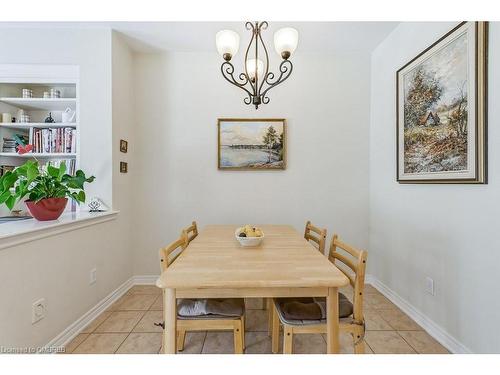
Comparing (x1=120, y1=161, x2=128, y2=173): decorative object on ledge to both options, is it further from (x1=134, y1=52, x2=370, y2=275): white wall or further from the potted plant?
the potted plant

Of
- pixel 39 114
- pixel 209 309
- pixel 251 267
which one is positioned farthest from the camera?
pixel 39 114

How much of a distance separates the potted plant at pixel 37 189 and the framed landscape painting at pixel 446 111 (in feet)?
8.81

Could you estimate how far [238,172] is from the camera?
8.98 feet

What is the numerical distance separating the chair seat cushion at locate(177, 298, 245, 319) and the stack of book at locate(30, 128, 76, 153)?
6.59 ft

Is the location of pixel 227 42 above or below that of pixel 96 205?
above

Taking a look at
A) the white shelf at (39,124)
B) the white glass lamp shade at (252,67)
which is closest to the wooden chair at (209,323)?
the white glass lamp shade at (252,67)

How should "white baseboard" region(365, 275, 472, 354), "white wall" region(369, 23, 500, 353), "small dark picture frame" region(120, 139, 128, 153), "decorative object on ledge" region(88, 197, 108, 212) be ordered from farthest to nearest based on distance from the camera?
"small dark picture frame" region(120, 139, 128, 153) → "decorative object on ledge" region(88, 197, 108, 212) → "white baseboard" region(365, 275, 472, 354) → "white wall" region(369, 23, 500, 353)

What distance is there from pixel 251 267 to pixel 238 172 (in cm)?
165

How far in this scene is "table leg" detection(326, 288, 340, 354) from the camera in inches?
42.8

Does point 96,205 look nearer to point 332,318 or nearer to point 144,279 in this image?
point 144,279

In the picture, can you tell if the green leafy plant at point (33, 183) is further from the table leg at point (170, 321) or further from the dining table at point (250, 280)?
the table leg at point (170, 321)

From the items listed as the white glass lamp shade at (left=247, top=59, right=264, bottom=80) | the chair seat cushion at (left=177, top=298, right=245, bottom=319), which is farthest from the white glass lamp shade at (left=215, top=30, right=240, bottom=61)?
the chair seat cushion at (left=177, top=298, right=245, bottom=319)

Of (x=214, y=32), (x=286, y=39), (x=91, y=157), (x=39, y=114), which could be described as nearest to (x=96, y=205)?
(x=91, y=157)

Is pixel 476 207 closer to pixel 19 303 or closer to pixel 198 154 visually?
pixel 198 154
